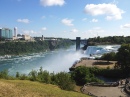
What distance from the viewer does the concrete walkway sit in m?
33.5

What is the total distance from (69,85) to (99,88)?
17.8 feet

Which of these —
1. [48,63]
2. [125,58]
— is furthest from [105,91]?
[48,63]

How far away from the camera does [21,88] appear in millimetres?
22172

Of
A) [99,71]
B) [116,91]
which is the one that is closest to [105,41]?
[99,71]

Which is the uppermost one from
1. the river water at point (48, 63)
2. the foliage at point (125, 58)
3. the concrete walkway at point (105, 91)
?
the foliage at point (125, 58)

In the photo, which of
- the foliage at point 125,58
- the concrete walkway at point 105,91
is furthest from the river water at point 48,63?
the concrete walkway at point 105,91

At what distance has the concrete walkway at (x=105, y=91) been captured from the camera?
33.5 metres

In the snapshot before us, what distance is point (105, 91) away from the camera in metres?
35.9

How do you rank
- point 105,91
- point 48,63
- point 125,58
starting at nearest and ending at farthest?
point 105,91 < point 125,58 < point 48,63

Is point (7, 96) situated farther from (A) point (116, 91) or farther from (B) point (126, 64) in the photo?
(B) point (126, 64)

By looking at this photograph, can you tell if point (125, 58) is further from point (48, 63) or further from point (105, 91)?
point (48, 63)

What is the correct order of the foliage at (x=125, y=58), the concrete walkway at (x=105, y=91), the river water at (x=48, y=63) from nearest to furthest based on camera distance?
the concrete walkway at (x=105, y=91) → the foliage at (x=125, y=58) → the river water at (x=48, y=63)

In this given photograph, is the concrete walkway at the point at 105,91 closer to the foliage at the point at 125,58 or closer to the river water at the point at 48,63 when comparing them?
the foliage at the point at 125,58

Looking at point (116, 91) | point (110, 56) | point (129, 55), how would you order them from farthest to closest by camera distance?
point (110, 56)
point (129, 55)
point (116, 91)
